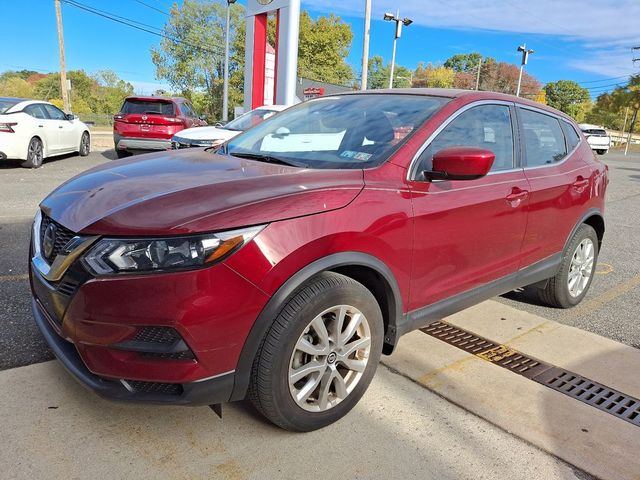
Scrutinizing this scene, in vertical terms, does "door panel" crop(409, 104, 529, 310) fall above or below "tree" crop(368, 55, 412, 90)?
below

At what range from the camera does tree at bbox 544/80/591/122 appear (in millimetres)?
85231

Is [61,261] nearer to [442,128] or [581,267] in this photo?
[442,128]

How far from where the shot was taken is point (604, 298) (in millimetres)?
4703

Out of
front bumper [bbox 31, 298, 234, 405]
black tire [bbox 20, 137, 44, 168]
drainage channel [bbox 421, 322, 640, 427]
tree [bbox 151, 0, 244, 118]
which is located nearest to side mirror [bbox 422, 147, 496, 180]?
drainage channel [bbox 421, 322, 640, 427]

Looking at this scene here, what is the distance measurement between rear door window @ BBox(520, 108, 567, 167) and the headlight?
2506 mm

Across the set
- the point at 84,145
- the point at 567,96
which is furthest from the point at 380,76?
the point at 84,145

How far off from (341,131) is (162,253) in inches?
62.3

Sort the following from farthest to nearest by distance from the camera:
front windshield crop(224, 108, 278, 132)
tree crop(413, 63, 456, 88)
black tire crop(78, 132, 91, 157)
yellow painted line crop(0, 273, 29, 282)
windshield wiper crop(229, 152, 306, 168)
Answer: tree crop(413, 63, 456, 88), black tire crop(78, 132, 91, 157), front windshield crop(224, 108, 278, 132), yellow painted line crop(0, 273, 29, 282), windshield wiper crop(229, 152, 306, 168)

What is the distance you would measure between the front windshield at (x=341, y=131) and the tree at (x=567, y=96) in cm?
8989

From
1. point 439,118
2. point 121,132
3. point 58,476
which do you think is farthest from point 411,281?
point 121,132

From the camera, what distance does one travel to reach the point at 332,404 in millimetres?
2488

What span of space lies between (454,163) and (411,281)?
0.66m

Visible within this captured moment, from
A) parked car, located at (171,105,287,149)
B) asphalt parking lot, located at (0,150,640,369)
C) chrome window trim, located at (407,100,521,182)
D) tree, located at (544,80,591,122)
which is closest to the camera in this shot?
chrome window trim, located at (407,100,521,182)

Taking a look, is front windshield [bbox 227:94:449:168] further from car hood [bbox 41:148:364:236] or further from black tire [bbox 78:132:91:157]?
black tire [bbox 78:132:91:157]
